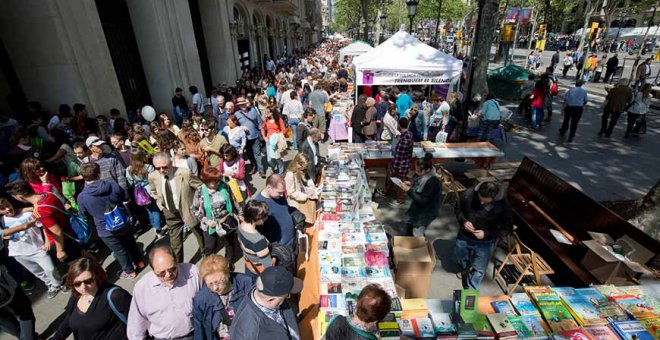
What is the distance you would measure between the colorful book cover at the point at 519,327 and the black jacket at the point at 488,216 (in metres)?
→ 1.06

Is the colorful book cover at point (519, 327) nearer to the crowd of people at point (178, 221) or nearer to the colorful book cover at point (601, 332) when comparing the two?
the colorful book cover at point (601, 332)

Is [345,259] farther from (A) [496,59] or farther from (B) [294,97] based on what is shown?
(A) [496,59]

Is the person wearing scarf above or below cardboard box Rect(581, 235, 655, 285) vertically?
above

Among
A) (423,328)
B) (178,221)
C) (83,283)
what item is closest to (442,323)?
(423,328)

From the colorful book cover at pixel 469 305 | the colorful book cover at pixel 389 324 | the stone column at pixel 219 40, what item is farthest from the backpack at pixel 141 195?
the stone column at pixel 219 40

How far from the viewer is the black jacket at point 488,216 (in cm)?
370

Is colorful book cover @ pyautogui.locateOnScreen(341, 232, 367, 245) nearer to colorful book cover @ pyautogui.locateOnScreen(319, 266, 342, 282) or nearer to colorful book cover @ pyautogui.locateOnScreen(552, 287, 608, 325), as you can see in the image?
colorful book cover @ pyautogui.locateOnScreen(319, 266, 342, 282)

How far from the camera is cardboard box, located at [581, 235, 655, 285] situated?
12.1 ft

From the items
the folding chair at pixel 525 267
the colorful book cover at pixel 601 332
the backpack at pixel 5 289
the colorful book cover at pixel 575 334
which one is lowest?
the folding chair at pixel 525 267

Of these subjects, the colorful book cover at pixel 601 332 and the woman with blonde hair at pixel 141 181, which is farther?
the woman with blonde hair at pixel 141 181

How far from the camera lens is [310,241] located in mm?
4312

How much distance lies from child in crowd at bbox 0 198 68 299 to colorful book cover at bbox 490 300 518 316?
5306 mm

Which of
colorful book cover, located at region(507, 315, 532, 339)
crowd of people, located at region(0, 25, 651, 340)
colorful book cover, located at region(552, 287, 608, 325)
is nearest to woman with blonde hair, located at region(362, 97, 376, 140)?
crowd of people, located at region(0, 25, 651, 340)

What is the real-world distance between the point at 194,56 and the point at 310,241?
10.7 metres
